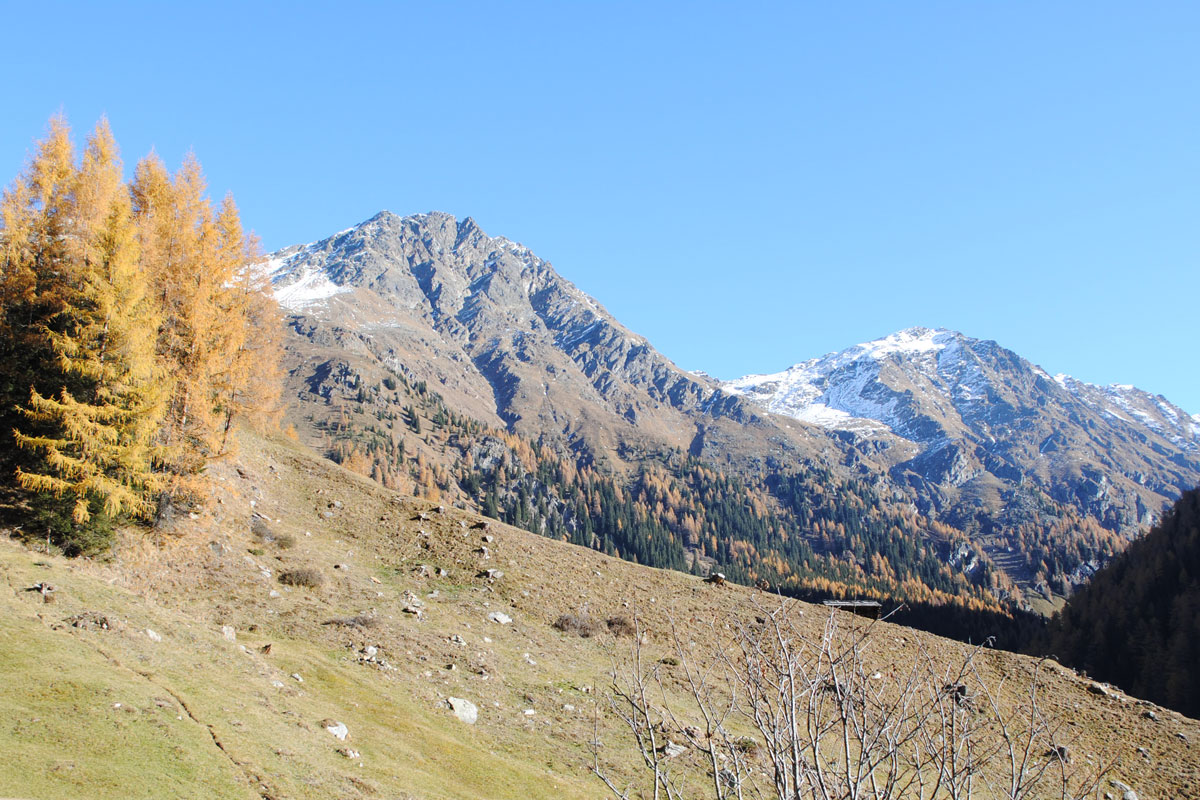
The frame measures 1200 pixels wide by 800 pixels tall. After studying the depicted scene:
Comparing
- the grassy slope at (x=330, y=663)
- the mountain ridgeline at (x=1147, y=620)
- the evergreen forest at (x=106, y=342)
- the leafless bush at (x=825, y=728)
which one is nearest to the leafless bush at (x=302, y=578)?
the grassy slope at (x=330, y=663)

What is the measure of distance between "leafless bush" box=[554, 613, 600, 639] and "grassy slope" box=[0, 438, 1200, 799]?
55 cm

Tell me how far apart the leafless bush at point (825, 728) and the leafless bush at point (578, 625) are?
292cm

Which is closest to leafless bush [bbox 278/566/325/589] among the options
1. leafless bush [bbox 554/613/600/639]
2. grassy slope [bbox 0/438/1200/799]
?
grassy slope [bbox 0/438/1200/799]

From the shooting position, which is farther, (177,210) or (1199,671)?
(1199,671)

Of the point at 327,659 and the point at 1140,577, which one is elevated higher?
the point at 1140,577

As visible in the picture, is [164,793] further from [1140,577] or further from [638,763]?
[1140,577]

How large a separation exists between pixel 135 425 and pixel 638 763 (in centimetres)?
2224

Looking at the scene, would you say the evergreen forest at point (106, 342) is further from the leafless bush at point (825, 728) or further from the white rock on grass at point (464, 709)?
the leafless bush at point (825, 728)

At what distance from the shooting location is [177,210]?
108 ft

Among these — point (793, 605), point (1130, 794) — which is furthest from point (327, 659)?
point (1130, 794)

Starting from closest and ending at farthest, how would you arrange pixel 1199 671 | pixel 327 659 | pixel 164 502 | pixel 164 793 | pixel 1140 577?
pixel 164 793, pixel 327 659, pixel 164 502, pixel 1199 671, pixel 1140 577

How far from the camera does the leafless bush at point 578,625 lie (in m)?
33.2

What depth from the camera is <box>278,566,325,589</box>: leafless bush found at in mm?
30188

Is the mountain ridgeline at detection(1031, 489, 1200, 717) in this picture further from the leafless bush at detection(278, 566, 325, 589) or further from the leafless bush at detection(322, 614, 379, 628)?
the leafless bush at detection(278, 566, 325, 589)
